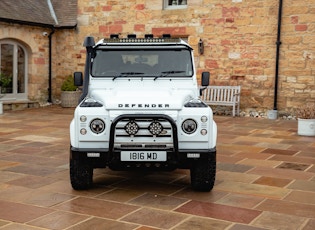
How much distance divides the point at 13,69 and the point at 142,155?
38.3 ft

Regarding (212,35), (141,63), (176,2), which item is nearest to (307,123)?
(212,35)

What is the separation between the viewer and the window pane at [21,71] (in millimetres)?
15711

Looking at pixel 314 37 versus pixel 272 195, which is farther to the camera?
pixel 314 37

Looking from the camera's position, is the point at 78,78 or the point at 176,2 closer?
the point at 78,78

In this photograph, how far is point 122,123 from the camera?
5.00m

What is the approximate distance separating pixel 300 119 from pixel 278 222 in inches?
245

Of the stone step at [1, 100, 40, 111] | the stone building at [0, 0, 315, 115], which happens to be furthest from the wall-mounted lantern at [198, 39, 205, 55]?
the stone step at [1, 100, 40, 111]

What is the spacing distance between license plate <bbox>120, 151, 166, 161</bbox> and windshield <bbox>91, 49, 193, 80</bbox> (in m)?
1.47

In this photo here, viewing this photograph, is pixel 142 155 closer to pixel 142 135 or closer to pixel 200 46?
pixel 142 135

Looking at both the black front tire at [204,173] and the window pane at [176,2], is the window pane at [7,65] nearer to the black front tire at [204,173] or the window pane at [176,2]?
the window pane at [176,2]

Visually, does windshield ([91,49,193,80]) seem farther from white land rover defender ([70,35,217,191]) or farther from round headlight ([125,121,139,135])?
round headlight ([125,121,139,135])

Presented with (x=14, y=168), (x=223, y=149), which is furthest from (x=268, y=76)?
(x=14, y=168)

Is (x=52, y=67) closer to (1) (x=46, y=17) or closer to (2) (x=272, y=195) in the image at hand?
(1) (x=46, y=17)

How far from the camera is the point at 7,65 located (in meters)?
15.3
